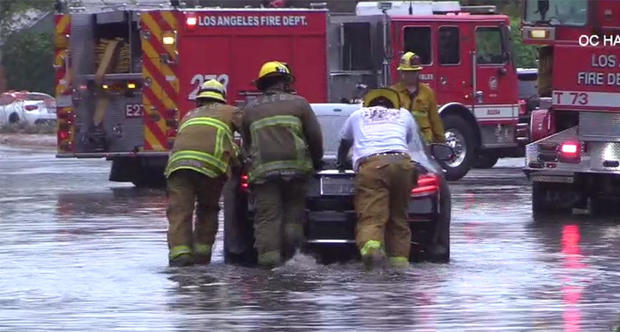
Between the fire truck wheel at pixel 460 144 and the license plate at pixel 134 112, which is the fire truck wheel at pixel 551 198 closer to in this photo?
the fire truck wheel at pixel 460 144

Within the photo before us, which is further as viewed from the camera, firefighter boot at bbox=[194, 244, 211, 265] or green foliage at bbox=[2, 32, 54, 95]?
green foliage at bbox=[2, 32, 54, 95]

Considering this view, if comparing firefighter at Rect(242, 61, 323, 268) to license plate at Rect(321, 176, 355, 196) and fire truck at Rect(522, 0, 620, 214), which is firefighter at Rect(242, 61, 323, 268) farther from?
fire truck at Rect(522, 0, 620, 214)

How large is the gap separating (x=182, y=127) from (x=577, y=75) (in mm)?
6163

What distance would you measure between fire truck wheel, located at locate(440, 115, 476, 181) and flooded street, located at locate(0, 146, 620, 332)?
6175mm

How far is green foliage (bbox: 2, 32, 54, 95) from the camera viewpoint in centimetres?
4794

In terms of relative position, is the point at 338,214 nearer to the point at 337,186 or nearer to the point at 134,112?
the point at 337,186

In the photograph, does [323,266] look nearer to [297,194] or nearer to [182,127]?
[297,194]

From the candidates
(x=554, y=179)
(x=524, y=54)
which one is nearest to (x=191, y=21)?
(x=554, y=179)

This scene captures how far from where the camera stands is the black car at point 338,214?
1289 centimetres

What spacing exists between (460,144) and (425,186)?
1145 centimetres

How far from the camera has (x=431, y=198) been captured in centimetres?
1296

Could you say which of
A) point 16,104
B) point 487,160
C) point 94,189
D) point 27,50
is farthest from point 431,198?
point 27,50

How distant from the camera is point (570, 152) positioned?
17.9 m

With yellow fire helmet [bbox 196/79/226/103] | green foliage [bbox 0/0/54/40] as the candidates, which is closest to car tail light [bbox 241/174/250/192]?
yellow fire helmet [bbox 196/79/226/103]
